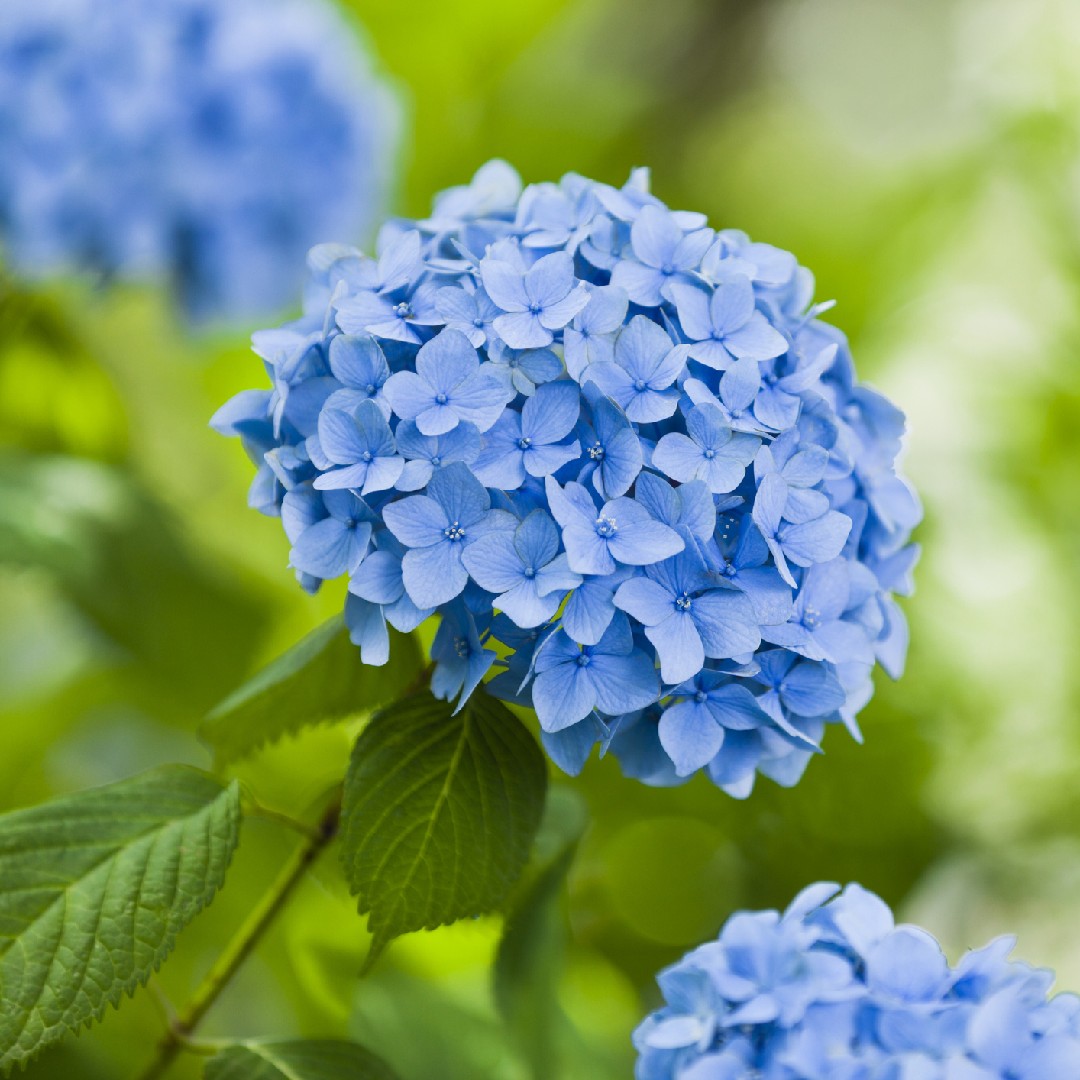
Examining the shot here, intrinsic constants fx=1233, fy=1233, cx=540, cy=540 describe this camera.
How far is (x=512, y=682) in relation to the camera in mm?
544

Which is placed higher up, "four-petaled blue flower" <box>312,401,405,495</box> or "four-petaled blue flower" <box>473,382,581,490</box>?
"four-petaled blue flower" <box>473,382,581,490</box>

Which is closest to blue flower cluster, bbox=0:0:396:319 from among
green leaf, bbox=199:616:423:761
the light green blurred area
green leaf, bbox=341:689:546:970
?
the light green blurred area

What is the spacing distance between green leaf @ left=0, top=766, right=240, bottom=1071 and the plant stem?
56 millimetres

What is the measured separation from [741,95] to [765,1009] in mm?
2499

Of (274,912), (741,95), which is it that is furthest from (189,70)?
(741,95)

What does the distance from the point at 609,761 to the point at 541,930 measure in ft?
1.26

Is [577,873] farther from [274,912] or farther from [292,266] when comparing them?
[292,266]

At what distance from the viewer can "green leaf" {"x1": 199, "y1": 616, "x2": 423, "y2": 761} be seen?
634mm

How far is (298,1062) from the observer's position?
25.4 inches

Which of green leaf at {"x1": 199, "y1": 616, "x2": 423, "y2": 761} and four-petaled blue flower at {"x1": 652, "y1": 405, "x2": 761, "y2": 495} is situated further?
green leaf at {"x1": 199, "y1": 616, "x2": 423, "y2": 761}

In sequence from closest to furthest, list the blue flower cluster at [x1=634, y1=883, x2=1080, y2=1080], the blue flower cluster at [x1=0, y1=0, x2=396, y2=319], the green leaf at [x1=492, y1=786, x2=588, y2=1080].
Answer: the blue flower cluster at [x1=634, y1=883, x2=1080, y2=1080] < the green leaf at [x1=492, y1=786, x2=588, y2=1080] < the blue flower cluster at [x1=0, y1=0, x2=396, y2=319]

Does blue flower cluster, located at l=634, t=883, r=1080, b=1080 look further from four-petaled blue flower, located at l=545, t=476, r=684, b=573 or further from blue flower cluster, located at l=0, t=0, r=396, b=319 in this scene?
blue flower cluster, located at l=0, t=0, r=396, b=319

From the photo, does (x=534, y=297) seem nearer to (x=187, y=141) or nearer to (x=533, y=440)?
(x=533, y=440)

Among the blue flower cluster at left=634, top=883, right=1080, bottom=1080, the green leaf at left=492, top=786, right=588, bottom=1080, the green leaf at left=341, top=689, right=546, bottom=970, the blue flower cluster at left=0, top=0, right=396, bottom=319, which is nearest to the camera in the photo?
the blue flower cluster at left=634, top=883, right=1080, bottom=1080
